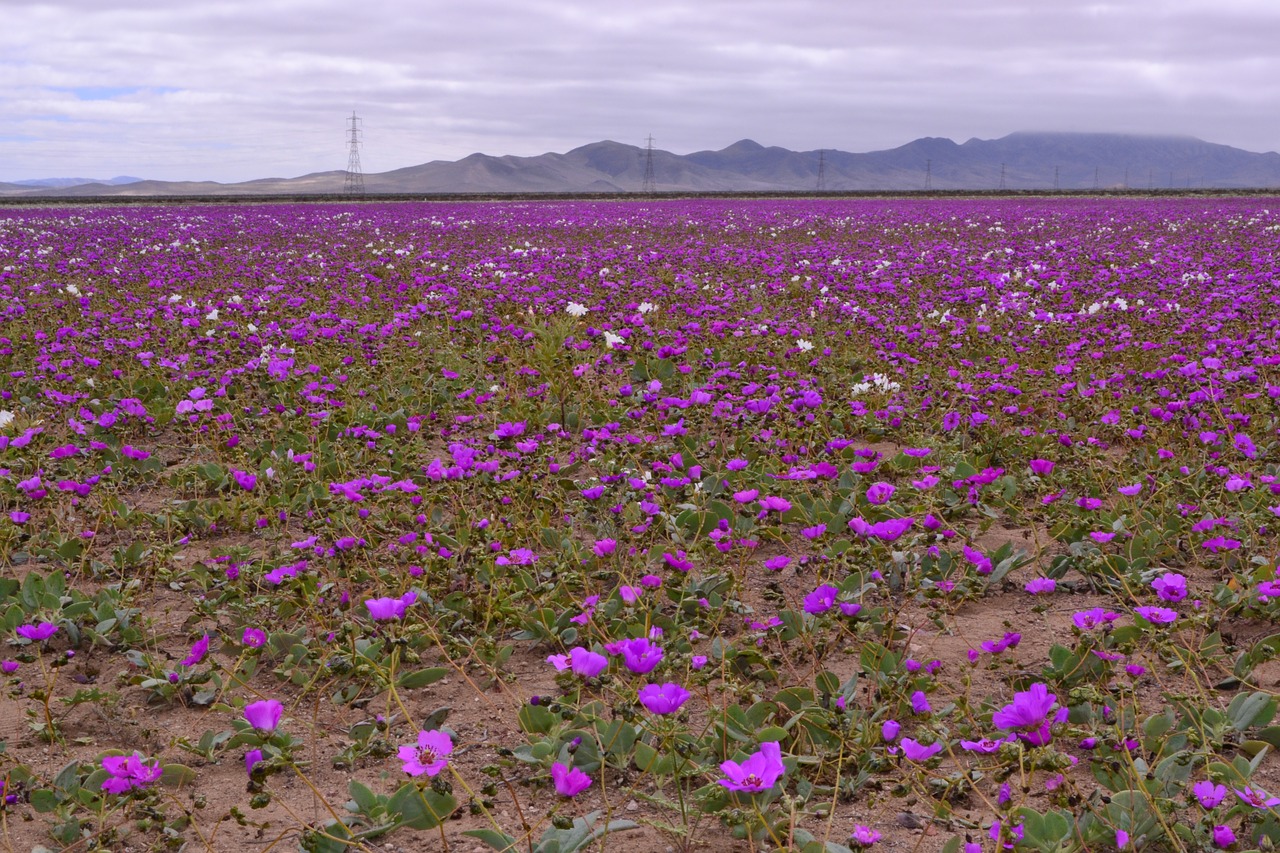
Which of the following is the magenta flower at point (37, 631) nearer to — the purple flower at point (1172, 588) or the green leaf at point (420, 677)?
the green leaf at point (420, 677)

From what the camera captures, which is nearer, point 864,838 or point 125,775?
point 864,838

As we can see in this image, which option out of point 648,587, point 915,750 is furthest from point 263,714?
point 915,750

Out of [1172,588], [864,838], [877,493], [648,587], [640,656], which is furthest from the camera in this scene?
[877,493]

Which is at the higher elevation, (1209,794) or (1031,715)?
(1031,715)

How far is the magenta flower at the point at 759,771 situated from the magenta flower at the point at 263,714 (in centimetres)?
118

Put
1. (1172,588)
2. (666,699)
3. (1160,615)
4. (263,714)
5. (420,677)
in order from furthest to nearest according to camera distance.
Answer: (420,677), (1172,588), (1160,615), (263,714), (666,699)

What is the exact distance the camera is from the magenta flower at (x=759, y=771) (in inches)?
79.4

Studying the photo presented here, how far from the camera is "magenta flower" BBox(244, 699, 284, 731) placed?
2.42 meters

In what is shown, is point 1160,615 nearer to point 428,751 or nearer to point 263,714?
point 428,751

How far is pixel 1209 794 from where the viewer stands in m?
2.15

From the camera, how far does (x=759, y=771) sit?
2.09 metres

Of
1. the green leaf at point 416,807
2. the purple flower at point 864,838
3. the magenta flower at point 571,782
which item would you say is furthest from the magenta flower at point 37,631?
the purple flower at point 864,838

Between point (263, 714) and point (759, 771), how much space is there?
4.12 feet

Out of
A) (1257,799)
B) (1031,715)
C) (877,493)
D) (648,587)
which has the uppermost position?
(877,493)
